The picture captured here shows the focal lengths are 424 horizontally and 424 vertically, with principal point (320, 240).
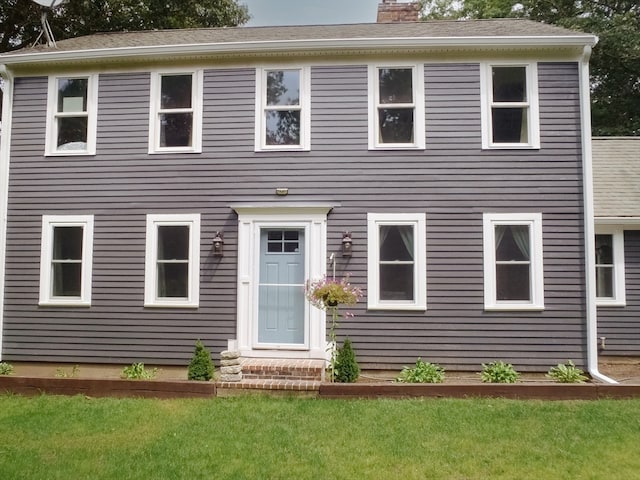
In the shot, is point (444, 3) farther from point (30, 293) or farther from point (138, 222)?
point (30, 293)

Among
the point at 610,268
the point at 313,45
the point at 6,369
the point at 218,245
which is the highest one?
the point at 313,45

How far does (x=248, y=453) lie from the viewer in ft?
13.5

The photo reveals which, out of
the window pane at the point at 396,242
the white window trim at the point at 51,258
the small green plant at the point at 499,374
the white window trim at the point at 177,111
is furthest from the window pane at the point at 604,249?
the white window trim at the point at 51,258

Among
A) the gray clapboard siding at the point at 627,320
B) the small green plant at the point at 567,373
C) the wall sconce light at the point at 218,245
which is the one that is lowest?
the small green plant at the point at 567,373

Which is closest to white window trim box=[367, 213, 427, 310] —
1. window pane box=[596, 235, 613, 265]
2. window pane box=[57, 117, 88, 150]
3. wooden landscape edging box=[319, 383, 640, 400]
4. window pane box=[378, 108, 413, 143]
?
window pane box=[378, 108, 413, 143]

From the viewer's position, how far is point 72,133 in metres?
7.82

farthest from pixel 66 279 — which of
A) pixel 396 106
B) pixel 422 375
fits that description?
pixel 396 106

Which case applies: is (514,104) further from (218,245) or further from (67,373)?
(67,373)

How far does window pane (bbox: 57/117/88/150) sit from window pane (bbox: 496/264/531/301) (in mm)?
7725

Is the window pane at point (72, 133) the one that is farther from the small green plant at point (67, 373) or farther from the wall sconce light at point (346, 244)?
the wall sconce light at point (346, 244)

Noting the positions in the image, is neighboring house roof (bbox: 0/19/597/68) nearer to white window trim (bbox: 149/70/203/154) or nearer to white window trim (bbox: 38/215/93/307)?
white window trim (bbox: 149/70/203/154)

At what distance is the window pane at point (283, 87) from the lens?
7.45m

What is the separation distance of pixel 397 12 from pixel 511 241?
5823mm

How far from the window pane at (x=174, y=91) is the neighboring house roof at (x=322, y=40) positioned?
1.53ft
